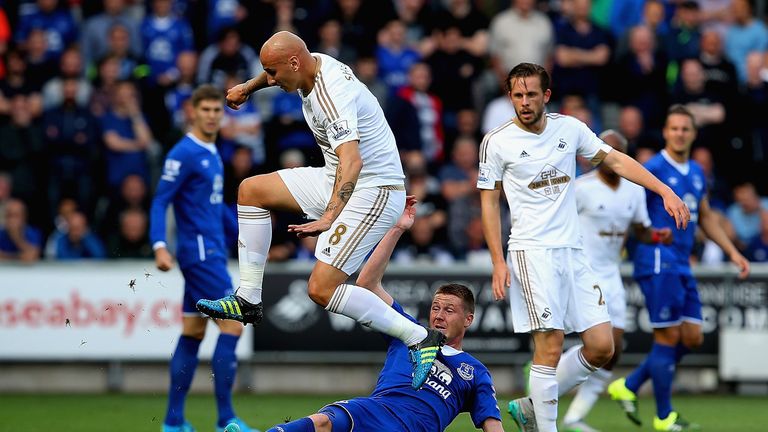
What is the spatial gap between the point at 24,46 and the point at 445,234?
6475 millimetres

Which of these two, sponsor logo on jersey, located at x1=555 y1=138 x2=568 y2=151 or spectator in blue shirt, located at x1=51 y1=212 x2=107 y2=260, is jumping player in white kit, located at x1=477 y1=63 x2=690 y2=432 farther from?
spectator in blue shirt, located at x1=51 y1=212 x2=107 y2=260

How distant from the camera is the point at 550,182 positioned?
9.48 m

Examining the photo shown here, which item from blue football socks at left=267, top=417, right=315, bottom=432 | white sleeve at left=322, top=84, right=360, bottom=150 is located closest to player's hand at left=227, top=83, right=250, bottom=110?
white sleeve at left=322, top=84, right=360, bottom=150

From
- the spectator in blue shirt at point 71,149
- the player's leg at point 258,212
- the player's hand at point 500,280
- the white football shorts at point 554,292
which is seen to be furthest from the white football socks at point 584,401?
the spectator in blue shirt at point 71,149

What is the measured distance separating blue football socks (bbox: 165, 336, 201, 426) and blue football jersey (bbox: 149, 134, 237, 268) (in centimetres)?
69

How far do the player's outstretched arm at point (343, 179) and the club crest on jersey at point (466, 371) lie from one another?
4.11 ft

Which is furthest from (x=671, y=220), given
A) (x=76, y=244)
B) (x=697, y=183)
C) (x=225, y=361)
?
(x=76, y=244)

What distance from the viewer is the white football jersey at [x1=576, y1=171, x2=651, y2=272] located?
11.7 m

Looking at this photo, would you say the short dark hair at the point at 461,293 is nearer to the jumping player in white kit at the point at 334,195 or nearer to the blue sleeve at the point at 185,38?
the jumping player in white kit at the point at 334,195

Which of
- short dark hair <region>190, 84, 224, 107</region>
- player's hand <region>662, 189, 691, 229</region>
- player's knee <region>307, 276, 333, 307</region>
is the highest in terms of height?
short dark hair <region>190, 84, 224, 107</region>

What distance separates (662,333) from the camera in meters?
12.1

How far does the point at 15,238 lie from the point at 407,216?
7804 mm

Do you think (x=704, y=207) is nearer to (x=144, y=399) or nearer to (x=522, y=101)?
(x=522, y=101)

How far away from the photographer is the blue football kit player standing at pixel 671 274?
11.9 metres
